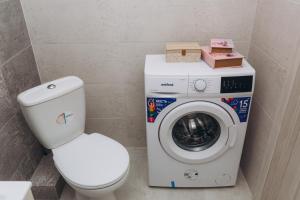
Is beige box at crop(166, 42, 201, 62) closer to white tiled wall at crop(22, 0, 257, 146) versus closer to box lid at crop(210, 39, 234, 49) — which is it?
box lid at crop(210, 39, 234, 49)

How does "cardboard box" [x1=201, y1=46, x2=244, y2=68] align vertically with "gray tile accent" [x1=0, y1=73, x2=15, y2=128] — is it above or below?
above

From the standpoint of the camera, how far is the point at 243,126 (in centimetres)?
148

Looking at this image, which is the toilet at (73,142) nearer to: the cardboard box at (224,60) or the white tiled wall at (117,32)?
the white tiled wall at (117,32)

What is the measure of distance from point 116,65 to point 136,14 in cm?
39

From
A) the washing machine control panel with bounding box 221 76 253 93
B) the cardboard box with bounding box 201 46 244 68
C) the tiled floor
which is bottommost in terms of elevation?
the tiled floor

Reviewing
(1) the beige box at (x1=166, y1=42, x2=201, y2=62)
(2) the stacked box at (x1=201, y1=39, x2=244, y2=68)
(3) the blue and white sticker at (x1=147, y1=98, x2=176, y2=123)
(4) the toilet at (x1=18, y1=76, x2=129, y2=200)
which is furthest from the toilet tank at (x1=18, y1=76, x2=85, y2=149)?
(2) the stacked box at (x1=201, y1=39, x2=244, y2=68)

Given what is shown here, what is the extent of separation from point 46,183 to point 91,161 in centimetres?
49

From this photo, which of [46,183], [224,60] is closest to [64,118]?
[46,183]

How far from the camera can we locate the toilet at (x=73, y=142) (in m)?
1.32

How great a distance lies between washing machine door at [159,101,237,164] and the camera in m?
1.40

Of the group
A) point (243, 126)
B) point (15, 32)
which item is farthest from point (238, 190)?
point (15, 32)

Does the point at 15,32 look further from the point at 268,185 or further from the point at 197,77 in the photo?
the point at 268,185

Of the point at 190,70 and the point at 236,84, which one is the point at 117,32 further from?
the point at 236,84

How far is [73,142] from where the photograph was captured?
5.26ft
